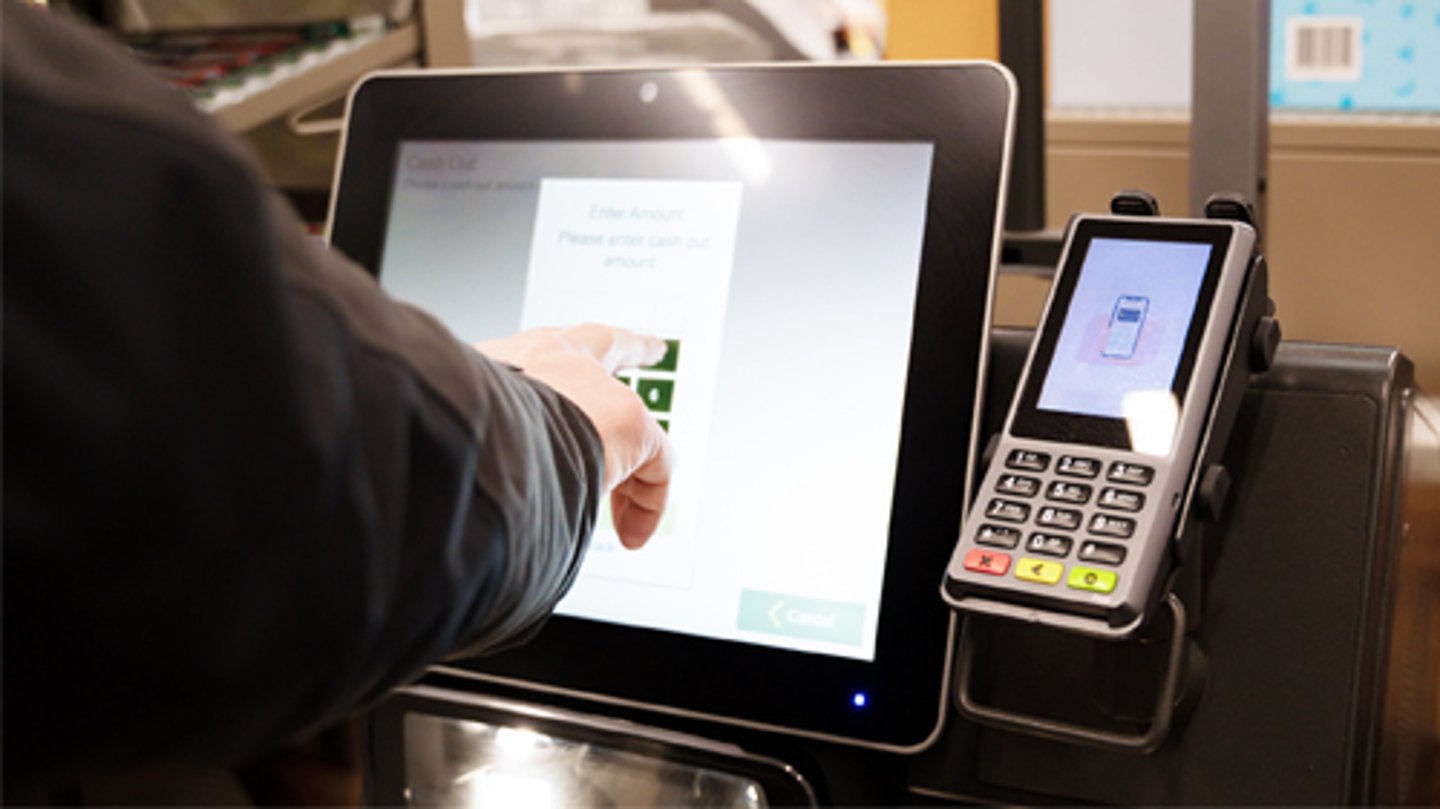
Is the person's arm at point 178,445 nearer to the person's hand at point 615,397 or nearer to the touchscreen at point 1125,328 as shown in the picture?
the person's hand at point 615,397

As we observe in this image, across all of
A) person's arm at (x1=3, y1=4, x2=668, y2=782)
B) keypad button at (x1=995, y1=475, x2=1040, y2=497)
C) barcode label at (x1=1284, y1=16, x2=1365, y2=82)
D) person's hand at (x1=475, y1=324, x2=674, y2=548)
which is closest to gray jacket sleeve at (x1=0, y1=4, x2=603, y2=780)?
person's arm at (x1=3, y1=4, x2=668, y2=782)

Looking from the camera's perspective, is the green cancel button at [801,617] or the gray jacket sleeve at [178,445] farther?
the green cancel button at [801,617]

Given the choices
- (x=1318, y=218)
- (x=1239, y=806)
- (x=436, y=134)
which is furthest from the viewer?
(x=1318, y=218)

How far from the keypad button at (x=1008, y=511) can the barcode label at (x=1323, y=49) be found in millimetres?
718

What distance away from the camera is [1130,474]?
515mm

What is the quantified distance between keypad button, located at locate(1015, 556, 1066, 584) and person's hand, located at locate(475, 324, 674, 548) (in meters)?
0.15

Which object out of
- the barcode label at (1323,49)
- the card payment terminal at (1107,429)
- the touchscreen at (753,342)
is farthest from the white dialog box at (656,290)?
the barcode label at (1323,49)

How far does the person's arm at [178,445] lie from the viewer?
250 mm

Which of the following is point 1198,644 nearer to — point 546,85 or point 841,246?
point 841,246

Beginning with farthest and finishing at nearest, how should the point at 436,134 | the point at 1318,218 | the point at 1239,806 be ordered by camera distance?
the point at 1318,218, the point at 436,134, the point at 1239,806

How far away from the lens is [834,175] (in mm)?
648

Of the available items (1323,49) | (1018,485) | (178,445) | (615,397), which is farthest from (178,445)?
(1323,49)

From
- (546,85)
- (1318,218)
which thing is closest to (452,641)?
(546,85)

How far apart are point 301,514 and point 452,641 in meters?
0.08
